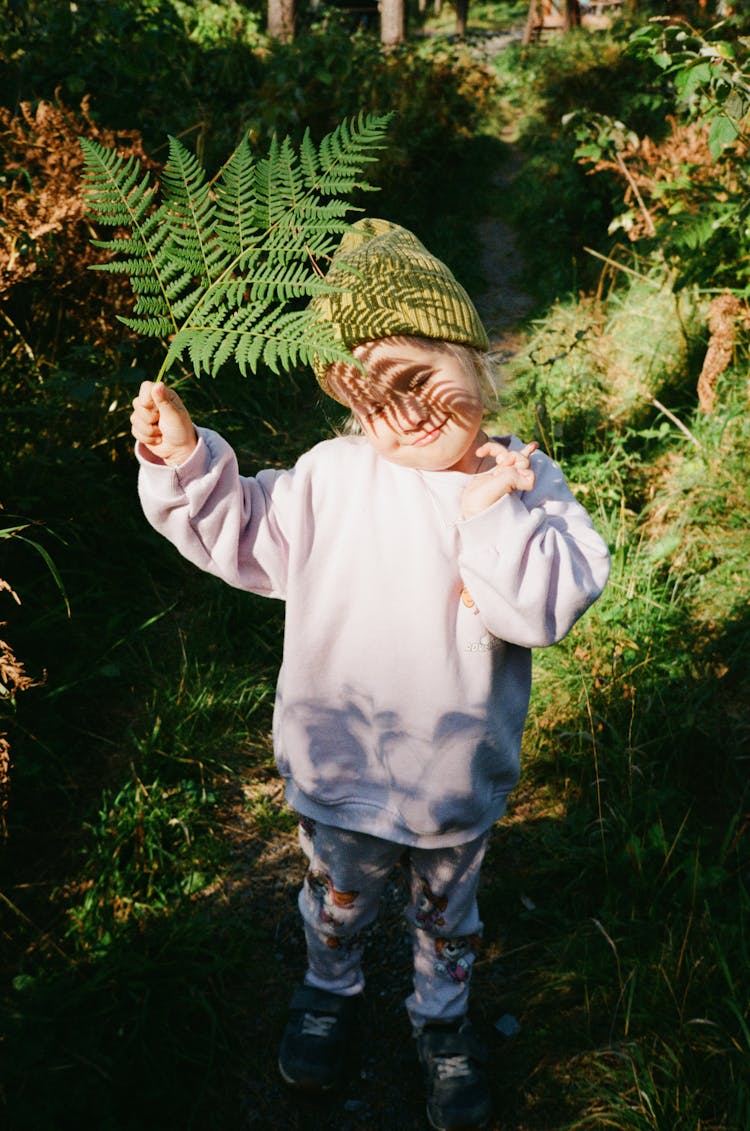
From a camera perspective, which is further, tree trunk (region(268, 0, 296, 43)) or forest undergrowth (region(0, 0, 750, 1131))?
tree trunk (region(268, 0, 296, 43))

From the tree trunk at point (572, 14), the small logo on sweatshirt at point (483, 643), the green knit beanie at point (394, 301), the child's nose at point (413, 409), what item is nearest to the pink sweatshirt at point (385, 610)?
the small logo on sweatshirt at point (483, 643)

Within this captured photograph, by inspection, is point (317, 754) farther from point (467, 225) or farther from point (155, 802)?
point (467, 225)

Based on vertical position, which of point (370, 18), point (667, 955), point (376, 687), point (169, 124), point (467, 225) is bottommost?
point (667, 955)

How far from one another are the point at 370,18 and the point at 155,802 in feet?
85.3

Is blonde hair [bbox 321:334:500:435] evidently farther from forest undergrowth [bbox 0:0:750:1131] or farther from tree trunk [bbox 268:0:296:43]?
tree trunk [bbox 268:0:296:43]

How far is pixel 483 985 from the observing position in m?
2.24

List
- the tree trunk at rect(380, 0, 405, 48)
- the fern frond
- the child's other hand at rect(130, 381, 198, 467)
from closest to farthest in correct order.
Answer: the fern frond < the child's other hand at rect(130, 381, 198, 467) < the tree trunk at rect(380, 0, 405, 48)

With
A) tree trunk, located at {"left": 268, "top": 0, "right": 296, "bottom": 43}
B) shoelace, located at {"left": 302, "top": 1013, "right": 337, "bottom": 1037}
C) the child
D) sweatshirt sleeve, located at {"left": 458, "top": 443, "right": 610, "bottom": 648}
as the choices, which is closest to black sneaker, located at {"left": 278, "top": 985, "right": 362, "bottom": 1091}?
shoelace, located at {"left": 302, "top": 1013, "right": 337, "bottom": 1037}

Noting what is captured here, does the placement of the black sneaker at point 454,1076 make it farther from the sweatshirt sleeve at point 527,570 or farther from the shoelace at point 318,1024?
the sweatshirt sleeve at point 527,570

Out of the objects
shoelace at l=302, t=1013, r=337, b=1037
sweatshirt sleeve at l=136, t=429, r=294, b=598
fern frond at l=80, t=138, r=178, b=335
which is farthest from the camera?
shoelace at l=302, t=1013, r=337, b=1037

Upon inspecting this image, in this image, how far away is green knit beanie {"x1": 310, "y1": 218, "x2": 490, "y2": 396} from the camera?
50.0 inches

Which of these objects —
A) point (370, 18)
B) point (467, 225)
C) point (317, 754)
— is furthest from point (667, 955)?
point (370, 18)

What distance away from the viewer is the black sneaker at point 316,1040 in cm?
195

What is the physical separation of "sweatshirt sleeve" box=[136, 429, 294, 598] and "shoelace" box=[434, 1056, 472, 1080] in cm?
125
